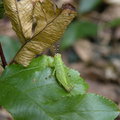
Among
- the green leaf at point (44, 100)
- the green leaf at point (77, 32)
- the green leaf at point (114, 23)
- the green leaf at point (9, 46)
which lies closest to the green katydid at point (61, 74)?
the green leaf at point (44, 100)

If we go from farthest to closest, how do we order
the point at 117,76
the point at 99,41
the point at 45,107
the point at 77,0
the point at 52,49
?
the point at 77,0 < the point at 99,41 < the point at 117,76 < the point at 52,49 < the point at 45,107

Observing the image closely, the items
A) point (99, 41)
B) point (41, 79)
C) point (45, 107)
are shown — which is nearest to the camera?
point (45, 107)

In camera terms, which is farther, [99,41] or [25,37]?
[99,41]

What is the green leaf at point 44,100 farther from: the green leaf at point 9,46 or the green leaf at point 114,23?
the green leaf at point 114,23

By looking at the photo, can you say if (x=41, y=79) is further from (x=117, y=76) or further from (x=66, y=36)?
(x=66, y=36)

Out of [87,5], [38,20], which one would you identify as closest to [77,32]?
[87,5]

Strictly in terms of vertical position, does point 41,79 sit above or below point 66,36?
above

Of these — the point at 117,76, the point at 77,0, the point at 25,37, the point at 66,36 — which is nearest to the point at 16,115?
the point at 25,37
